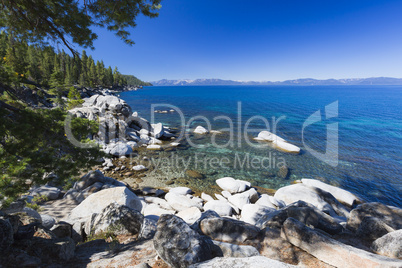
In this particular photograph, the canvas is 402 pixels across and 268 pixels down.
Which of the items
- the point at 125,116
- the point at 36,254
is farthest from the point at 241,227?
Answer: the point at 125,116

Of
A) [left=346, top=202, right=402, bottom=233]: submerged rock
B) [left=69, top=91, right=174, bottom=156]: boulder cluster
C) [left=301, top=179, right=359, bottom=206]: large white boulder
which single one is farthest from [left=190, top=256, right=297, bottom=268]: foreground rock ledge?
[left=69, top=91, right=174, bottom=156]: boulder cluster

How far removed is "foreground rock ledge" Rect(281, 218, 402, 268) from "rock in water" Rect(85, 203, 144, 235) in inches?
212

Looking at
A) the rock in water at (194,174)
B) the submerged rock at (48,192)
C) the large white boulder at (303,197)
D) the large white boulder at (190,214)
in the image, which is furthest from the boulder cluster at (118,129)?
the large white boulder at (303,197)

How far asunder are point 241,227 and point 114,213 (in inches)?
199

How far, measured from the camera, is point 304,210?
6.22 metres

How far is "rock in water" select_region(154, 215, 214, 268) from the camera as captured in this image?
11.9 feet

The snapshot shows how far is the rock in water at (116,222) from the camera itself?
616cm

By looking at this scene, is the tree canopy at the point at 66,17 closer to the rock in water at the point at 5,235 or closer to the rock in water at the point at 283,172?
the rock in water at the point at 5,235

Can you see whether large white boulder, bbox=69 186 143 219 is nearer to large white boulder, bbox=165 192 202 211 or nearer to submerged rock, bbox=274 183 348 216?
large white boulder, bbox=165 192 202 211

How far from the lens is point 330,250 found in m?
3.86

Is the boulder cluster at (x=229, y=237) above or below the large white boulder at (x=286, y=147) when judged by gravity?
above

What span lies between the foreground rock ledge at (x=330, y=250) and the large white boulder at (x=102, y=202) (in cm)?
817

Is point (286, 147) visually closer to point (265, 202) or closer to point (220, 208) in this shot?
point (265, 202)

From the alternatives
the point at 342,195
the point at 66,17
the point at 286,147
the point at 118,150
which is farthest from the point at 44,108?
the point at 286,147
